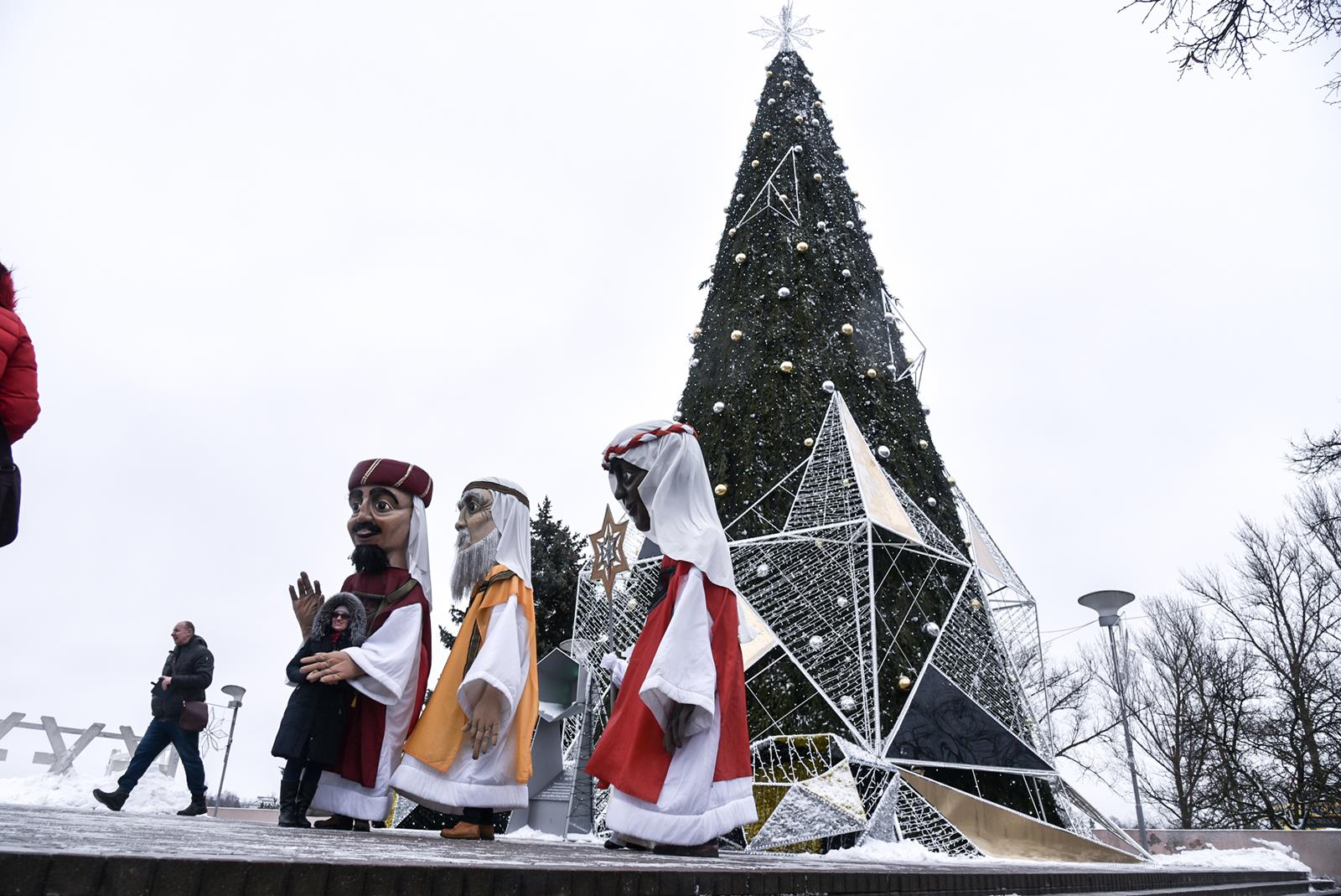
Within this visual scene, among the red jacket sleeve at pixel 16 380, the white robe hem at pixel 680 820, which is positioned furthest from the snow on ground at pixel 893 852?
the red jacket sleeve at pixel 16 380

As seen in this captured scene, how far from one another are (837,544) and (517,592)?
133 inches

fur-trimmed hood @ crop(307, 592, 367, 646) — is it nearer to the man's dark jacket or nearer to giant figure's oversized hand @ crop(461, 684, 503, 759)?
giant figure's oversized hand @ crop(461, 684, 503, 759)

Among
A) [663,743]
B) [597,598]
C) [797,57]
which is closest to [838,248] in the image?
[797,57]

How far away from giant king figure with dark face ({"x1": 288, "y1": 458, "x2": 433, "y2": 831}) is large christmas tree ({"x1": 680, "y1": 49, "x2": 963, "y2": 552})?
338 centimetres

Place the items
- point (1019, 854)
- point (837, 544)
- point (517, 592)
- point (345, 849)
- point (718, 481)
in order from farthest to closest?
point (718, 481), point (837, 544), point (1019, 854), point (517, 592), point (345, 849)

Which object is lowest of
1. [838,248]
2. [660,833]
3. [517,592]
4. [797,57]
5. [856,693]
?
[660,833]

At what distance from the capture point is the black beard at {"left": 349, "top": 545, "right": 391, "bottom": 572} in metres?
→ 5.02

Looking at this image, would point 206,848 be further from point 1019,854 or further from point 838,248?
point 838,248

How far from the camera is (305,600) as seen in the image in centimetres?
501

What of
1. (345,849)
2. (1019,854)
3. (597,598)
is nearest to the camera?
(345,849)

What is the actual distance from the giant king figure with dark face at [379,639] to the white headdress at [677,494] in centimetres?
139

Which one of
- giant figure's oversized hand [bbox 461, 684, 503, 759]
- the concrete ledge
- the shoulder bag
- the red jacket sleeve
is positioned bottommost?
the concrete ledge

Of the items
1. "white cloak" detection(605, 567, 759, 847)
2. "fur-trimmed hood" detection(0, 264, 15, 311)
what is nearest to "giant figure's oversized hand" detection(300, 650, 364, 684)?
"white cloak" detection(605, 567, 759, 847)

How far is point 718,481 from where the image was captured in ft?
26.5
